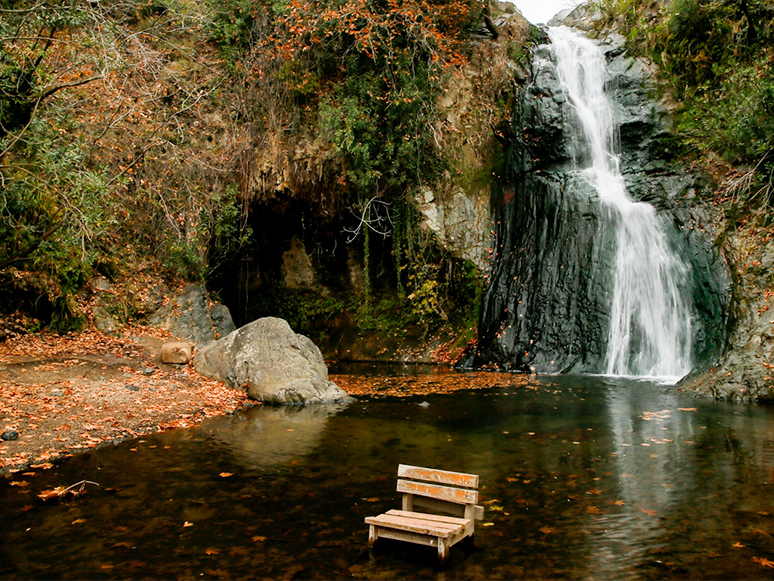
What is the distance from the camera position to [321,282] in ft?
64.8

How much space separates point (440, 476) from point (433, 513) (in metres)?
0.56

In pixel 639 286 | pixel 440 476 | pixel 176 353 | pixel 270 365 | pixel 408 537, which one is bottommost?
Answer: pixel 408 537

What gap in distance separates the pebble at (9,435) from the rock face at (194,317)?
6984 mm

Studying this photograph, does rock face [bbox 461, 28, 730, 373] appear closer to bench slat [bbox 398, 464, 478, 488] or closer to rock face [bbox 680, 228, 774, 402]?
rock face [bbox 680, 228, 774, 402]

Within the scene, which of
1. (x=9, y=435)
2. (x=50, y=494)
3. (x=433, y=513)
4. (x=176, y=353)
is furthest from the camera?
(x=176, y=353)

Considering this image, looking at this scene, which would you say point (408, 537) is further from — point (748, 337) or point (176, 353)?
point (748, 337)

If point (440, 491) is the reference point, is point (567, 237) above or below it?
above

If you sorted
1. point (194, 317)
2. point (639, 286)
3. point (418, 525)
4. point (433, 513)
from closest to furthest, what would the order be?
point (418, 525), point (433, 513), point (639, 286), point (194, 317)

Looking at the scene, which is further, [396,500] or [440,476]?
[396,500]

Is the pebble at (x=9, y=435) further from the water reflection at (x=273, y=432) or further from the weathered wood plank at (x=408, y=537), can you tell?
the weathered wood plank at (x=408, y=537)

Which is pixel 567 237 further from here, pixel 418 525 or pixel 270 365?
pixel 418 525

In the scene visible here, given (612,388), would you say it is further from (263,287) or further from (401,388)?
(263,287)

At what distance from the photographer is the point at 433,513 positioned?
486 centimetres

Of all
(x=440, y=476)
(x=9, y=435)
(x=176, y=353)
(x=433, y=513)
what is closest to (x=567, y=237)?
(x=176, y=353)
